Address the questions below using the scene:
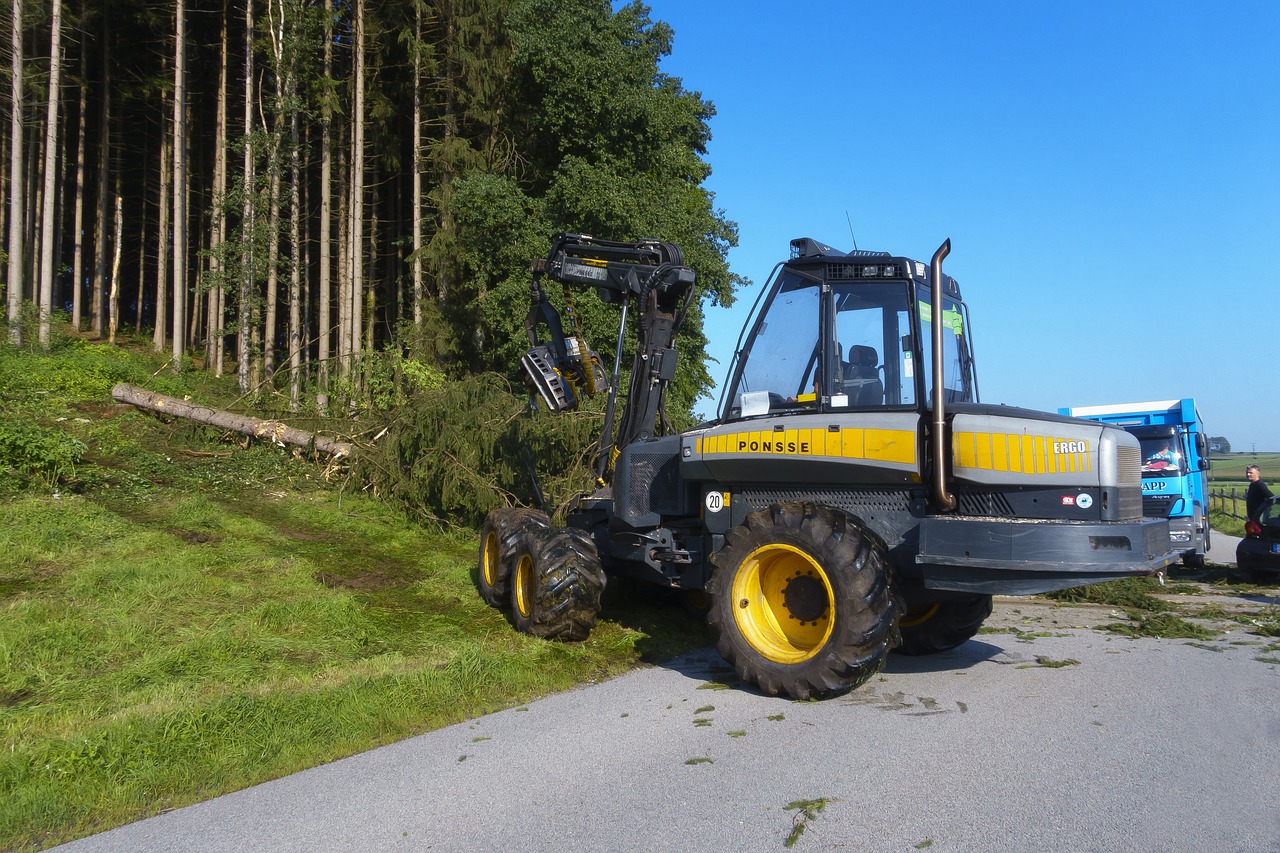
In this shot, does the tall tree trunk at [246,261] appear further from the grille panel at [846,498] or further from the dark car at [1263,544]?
the dark car at [1263,544]

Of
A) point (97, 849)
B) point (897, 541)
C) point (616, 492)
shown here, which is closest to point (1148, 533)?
point (897, 541)

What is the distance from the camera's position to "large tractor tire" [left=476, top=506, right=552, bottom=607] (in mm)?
8555

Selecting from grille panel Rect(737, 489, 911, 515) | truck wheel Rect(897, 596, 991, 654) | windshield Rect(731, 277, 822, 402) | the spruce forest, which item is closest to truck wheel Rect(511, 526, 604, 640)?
grille panel Rect(737, 489, 911, 515)

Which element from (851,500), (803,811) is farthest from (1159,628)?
(803,811)

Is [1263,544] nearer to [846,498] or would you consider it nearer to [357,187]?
[846,498]

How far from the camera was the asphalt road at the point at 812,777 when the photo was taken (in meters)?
3.90

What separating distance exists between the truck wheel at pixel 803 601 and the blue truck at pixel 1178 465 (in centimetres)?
874

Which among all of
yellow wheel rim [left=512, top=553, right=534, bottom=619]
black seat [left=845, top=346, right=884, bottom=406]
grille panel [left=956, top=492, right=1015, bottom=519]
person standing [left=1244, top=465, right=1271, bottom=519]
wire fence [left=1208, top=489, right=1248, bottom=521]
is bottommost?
wire fence [left=1208, top=489, right=1248, bottom=521]

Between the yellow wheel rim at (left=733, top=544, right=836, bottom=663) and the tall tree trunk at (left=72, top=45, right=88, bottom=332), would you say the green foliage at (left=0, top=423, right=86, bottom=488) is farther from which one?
the tall tree trunk at (left=72, top=45, right=88, bottom=332)

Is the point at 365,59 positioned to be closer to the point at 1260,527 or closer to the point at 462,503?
the point at 462,503

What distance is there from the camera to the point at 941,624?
7.48 metres

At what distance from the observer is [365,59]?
80.4 feet

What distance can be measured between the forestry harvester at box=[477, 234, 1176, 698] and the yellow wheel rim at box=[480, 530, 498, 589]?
2.18 ft

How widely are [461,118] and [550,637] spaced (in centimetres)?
1964
